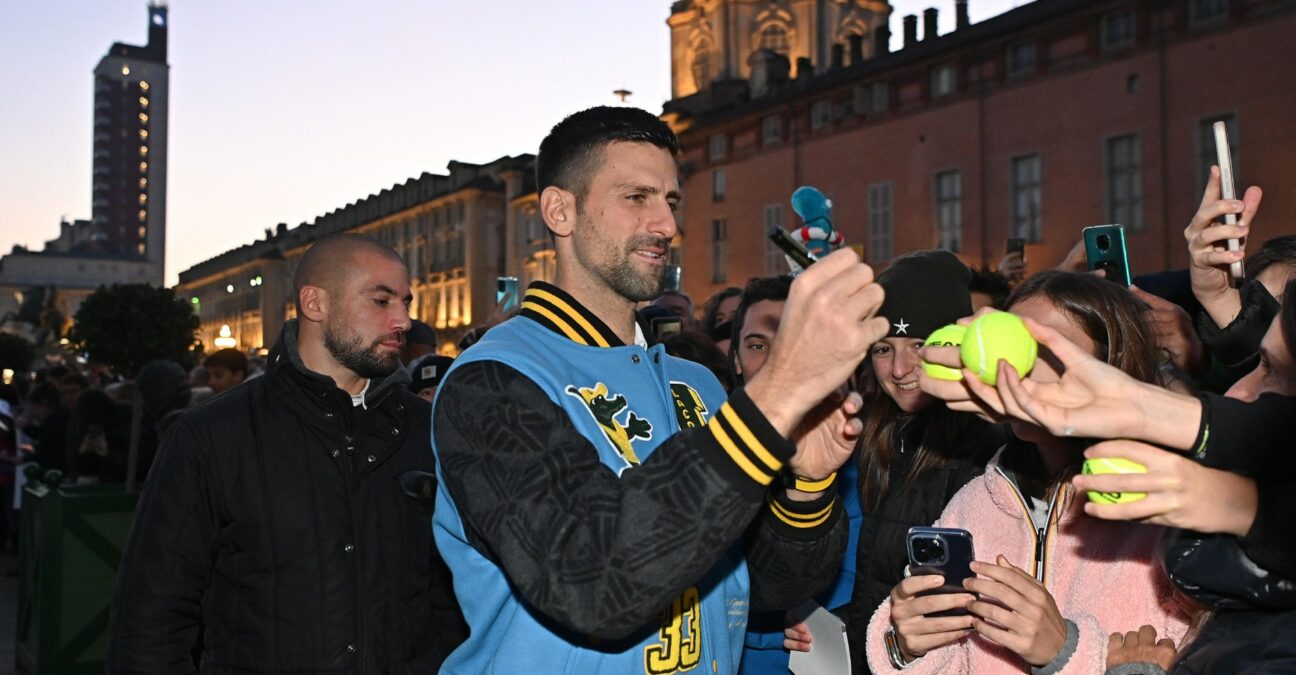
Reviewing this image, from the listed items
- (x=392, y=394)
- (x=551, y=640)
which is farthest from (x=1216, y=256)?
(x=392, y=394)

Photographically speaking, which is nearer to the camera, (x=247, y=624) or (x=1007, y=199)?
(x=247, y=624)

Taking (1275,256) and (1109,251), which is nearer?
(1275,256)

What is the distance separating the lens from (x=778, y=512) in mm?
3041

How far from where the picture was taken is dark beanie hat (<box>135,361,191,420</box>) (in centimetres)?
761

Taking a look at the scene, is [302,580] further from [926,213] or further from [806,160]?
[806,160]

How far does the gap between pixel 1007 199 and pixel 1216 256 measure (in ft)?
93.7

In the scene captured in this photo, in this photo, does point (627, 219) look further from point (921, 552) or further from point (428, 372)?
point (428, 372)

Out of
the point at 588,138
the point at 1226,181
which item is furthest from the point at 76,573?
the point at 1226,181

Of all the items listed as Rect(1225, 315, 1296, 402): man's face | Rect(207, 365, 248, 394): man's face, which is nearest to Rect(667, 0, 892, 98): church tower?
Rect(207, 365, 248, 394): man's face

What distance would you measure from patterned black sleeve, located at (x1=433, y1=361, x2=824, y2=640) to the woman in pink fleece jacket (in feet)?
2.79

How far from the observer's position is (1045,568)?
3.11m

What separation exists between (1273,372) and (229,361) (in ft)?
30.8

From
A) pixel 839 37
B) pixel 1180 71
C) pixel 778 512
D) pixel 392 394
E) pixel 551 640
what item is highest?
pixel 839 37

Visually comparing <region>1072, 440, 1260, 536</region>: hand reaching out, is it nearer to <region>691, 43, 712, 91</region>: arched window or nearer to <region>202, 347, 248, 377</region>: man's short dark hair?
<region>202, 347, 248, 377</region>: man's short dark hair
